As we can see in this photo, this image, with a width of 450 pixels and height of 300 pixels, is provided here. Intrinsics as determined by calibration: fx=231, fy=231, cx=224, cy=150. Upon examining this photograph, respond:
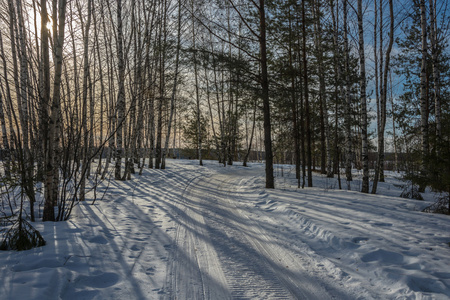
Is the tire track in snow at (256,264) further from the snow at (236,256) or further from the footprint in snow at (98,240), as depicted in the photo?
the footprint in snow at (98,240)

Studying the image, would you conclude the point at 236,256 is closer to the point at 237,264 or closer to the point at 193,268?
the point at 237,264

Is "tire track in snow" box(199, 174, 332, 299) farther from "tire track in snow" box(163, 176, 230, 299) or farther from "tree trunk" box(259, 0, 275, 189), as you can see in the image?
"tree trunk" box(259, 0, 275, 189)

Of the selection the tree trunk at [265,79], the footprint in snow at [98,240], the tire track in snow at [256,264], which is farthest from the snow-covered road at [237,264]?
the tree trunk at [265,79]

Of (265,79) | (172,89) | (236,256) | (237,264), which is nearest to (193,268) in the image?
(237,264)

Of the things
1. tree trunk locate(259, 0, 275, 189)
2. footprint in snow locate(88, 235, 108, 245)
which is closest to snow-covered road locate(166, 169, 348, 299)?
footprint in snow locate(88, 235, 108, 245)

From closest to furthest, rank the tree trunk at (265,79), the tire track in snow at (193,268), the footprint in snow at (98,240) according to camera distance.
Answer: the tire track in snow at (193,268), the footprint in snow at (98,240), the tree trunk at (265,79)

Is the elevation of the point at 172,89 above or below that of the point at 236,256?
above

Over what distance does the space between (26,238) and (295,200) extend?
7.10m

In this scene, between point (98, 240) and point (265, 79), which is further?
point (265, 79)

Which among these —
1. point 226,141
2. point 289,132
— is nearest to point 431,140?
point 289,132

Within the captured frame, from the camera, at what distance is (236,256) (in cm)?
389

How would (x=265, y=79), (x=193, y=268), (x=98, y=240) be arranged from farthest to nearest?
1. (x=265, y=79)
2. (x=98, y=240)
3. (x=193, y=268)

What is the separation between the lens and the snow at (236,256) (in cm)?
287

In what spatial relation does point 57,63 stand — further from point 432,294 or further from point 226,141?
point 226,141
